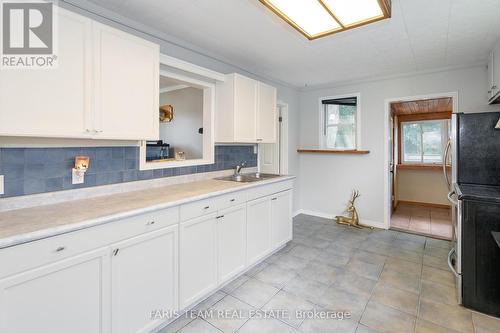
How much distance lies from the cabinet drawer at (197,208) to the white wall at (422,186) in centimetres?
556

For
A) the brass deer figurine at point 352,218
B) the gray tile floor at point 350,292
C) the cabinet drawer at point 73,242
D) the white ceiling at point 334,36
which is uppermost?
the white ceiling at point 334,36

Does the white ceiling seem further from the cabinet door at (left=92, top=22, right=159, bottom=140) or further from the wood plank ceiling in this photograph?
the wood plank ceiling

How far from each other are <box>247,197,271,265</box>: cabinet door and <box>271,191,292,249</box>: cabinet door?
0.11m

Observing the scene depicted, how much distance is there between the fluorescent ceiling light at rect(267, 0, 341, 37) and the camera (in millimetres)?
1706

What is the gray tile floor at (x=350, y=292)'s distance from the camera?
6.13 ft

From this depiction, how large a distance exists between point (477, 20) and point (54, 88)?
3.36 meters

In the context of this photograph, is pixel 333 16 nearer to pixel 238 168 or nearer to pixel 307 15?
pixel 307 15

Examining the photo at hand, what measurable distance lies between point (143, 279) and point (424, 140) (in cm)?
660

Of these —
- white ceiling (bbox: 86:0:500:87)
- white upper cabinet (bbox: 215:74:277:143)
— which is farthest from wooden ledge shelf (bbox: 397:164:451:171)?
white upper cabinet (bbox: 215:74:277:143)

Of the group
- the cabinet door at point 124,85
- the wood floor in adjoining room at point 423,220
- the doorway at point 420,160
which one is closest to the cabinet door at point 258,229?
the cabinet door at point 124,85

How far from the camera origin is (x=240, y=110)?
293 cm

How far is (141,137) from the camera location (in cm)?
197

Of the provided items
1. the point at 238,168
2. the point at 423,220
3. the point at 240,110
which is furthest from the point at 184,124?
the point at 423,220

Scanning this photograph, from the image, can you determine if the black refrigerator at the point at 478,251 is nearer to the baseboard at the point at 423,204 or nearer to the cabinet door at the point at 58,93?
the cabinet door at the point at 58,93
